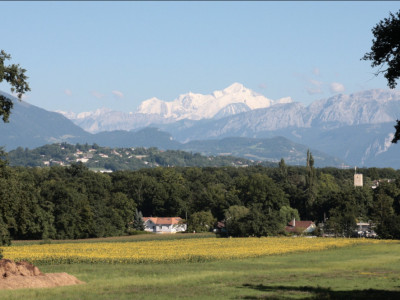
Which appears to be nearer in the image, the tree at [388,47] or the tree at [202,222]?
the tree at [388,47]

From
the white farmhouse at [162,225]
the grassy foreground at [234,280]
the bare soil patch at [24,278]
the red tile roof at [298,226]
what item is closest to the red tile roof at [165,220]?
the white farmhouse at [162,225]

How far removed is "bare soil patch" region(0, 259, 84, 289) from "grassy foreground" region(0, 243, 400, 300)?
206 centimetres

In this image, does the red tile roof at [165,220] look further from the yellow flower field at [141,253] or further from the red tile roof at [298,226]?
the yellow flower field at [141,253]

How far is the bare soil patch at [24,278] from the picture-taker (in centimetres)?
4791

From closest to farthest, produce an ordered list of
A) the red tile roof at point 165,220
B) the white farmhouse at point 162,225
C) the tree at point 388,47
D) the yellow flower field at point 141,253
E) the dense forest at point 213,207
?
the tree at point 388,47 → the yellow flower field at point 141,253 → the dense forest at point 213,207 → the white farmhouse at point 162,225 → the red tile roof at point 165,220

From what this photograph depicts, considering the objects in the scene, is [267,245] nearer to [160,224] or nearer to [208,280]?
[208,280]

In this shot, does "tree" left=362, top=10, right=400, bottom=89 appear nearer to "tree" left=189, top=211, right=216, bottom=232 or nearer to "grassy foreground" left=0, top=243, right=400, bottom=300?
"grassy foreground" left=0, top=243, right=400, bottom=300

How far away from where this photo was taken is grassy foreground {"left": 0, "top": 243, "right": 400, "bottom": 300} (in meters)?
43.2

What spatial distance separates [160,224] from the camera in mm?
191125

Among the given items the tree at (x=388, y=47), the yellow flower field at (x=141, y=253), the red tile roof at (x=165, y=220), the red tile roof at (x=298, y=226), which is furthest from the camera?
the red tile roof at (x=165, y=220)

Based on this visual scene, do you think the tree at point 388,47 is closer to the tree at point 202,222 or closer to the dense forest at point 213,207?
the dense forest at point 213,207

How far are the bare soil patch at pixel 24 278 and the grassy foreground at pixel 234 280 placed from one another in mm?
2062

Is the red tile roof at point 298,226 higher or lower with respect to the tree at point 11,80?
lower

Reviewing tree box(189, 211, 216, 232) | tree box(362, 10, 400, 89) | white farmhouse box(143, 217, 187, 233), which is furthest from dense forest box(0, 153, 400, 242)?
tree box(362, 10, 400, 89)
